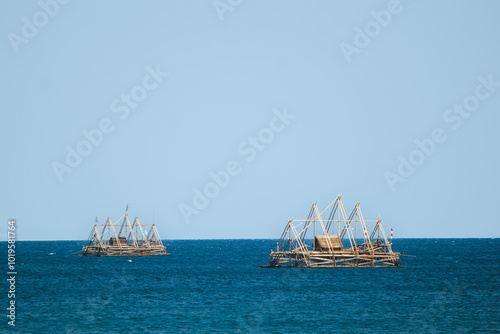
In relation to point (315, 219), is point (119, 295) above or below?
below

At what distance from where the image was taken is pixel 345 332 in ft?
162

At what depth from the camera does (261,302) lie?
6488 centimetres

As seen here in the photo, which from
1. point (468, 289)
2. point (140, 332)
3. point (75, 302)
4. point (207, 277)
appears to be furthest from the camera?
point (207, 277)

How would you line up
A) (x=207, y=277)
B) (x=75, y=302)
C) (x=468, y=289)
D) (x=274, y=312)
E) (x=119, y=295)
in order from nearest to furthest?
1. (x=274, y=312)
2. (x=75, y=302)
3. (x=119, y=295)
4. (x=468, y=289)
5. (x=207, y=277)

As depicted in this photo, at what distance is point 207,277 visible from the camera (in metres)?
94.8

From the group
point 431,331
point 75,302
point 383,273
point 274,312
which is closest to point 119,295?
point 75,302

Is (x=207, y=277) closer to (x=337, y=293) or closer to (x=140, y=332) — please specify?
(x=337, y=293)

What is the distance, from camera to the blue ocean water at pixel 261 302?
51.2 meters

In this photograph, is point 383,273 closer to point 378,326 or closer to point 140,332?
point 378,326

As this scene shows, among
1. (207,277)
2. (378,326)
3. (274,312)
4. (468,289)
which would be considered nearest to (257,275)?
(207,277)

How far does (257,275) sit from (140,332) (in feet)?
156

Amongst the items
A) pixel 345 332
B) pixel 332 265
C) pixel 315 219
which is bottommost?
pixel 345 332

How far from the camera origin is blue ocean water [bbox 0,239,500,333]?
51.2 m

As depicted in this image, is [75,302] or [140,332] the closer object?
[140,332]
